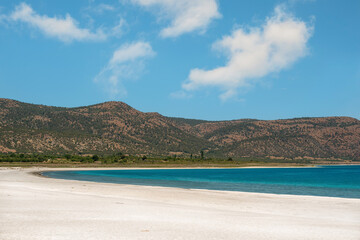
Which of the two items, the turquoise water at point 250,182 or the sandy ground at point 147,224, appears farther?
the turquoise water at point 250,182

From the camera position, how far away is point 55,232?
1288 centimetres

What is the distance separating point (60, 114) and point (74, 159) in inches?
2975

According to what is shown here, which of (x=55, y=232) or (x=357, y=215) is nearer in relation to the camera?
(x=55, y=232)

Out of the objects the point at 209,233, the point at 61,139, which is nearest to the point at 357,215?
the point at 209,233

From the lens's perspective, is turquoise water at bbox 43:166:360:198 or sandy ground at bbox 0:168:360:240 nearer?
sandy ground at bbox 0:168:360:240

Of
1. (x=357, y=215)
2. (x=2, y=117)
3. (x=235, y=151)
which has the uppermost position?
(x=2, y=117)

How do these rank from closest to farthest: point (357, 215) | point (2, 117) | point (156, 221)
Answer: point (156, 221) → point (357, 215) → point (2, 117)

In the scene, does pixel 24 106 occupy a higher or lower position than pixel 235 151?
higher

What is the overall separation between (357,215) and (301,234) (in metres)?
9.20

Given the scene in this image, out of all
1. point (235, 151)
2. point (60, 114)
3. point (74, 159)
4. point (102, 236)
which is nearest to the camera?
point (102, 236)

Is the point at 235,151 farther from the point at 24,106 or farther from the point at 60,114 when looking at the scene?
the point at 24,106

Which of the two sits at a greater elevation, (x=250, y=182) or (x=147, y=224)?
(x=250, y=182)

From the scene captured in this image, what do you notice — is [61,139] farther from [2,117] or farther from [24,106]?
[24,106]

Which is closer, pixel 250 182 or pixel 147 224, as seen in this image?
pixel 147 224
